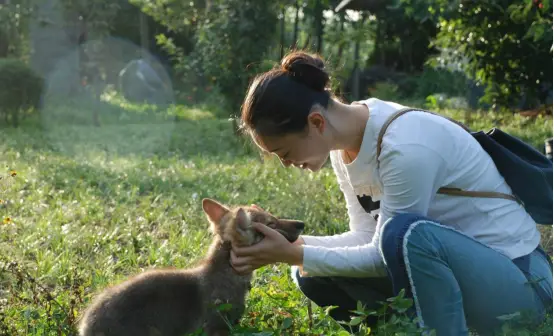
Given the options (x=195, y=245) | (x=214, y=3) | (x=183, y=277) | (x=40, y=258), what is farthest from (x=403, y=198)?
(x=214, y=3)

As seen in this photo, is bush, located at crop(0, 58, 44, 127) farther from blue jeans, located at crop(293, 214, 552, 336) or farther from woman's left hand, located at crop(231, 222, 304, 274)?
blue jeans, located at crop(293, 214, 552, 336)

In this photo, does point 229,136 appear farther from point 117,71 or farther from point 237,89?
point 117,71

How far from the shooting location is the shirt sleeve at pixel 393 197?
3.51 m

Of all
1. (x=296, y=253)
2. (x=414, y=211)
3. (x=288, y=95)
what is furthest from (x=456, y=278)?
(x=288, y=95)

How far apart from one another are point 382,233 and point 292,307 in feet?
2.78

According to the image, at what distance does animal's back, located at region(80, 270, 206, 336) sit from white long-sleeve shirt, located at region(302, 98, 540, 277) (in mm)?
716

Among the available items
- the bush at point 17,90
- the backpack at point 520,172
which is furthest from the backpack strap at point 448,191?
the bush at point 17,90

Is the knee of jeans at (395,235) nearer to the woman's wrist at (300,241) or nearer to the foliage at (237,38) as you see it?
the woman's wrist at (300,241)

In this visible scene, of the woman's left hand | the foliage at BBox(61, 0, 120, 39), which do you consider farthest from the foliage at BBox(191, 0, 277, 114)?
the woman's left hand

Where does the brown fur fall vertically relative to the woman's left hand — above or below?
below

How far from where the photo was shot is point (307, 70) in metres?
3.58

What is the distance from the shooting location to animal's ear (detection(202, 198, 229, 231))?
4312mm

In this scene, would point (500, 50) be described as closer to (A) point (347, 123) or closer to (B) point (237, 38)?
(B) point (237, 38)

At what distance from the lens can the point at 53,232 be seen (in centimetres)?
637
